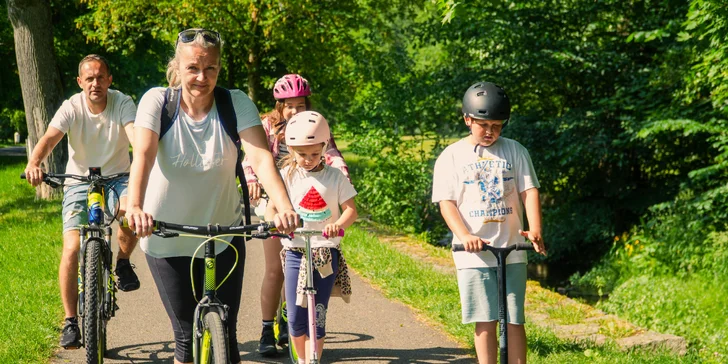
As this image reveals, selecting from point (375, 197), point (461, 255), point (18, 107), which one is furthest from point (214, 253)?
point (18, 107)

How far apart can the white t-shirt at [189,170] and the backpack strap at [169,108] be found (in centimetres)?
2

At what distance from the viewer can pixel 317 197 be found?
4.90 metres

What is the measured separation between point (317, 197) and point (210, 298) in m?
1.30

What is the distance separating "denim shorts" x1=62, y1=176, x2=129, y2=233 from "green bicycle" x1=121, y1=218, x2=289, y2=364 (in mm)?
2112

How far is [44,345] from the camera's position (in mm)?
5992

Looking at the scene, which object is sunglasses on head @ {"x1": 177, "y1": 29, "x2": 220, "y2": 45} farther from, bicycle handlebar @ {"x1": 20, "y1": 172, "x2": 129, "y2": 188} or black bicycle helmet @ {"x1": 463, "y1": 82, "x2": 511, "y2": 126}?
bicycle handlebar @ {"x1": 20, "y1": 172, "x2": 129, "y2": 188}

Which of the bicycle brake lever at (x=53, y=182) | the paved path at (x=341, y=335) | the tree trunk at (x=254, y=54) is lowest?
the paved path at (x=341, y=335)

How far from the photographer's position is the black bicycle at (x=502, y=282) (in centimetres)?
421

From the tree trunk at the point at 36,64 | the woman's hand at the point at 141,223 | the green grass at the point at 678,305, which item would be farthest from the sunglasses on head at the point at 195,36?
the tree trunk at the point at 36,64

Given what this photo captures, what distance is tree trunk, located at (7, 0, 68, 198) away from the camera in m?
14.6

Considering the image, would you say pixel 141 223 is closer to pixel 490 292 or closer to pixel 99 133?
pixel 490 292

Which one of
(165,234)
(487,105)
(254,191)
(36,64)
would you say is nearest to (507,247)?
(487,105)

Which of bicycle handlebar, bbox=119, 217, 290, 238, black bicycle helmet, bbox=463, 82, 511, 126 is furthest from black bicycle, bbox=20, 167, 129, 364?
black bicycle helmet, bbox=463, 82, 511, 126

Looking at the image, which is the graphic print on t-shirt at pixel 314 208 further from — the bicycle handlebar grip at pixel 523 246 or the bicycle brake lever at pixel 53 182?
the bicycle brake lever at pixel 53 182
